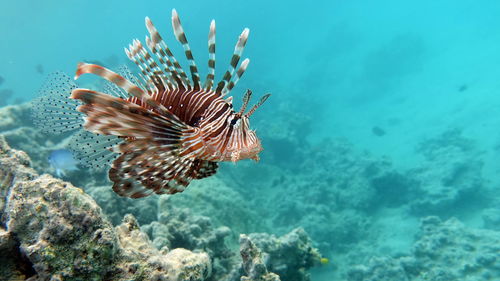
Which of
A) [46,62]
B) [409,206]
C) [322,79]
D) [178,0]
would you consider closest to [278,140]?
[409,206]

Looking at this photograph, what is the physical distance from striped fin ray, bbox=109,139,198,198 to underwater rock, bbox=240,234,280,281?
167 cm

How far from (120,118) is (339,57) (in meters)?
58.2

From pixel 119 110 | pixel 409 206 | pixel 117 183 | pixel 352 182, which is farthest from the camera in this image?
pixel 352 182

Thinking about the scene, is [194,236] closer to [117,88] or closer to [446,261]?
[117,88]

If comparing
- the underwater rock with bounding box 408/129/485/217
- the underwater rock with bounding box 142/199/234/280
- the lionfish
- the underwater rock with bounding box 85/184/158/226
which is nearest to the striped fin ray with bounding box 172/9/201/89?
the lionfish

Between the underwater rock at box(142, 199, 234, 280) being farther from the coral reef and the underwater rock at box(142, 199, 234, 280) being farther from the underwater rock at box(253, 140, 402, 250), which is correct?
the underwater rock at box(253, 140, 402, 250)

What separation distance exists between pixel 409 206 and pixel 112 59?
31474 millimetres

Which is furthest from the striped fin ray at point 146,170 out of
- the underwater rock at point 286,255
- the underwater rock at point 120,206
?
the underwater rock at point 120,206

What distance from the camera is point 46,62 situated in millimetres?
91688

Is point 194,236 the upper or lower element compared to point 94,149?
Answer: upper

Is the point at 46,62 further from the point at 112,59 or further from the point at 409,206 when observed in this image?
the point at 409,206

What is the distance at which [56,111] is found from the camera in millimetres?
A: 2645

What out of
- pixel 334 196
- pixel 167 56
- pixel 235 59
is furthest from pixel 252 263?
pixel 334 196

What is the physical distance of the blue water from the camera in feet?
78.6
